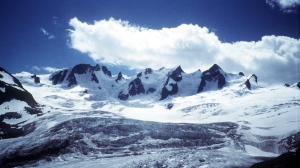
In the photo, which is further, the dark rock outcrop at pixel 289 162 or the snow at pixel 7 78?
Answer: the snow at pixel 7 78

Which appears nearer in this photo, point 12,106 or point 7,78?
point 12,106

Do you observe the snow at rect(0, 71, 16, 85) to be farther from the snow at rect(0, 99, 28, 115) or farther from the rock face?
the snow at rect(0, 99, 28, 115)

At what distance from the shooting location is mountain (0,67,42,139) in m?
128

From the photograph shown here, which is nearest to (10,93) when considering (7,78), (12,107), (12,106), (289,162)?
(12,106)

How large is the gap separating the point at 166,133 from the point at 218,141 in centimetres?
2183

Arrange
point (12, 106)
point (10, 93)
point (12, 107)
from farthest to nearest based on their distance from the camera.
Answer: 1. point (10, 93)
2. point (12, 106)
3. point (12, 107)

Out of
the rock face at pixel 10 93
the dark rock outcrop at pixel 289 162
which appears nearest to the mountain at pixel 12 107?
the rock face at pixel 10 93

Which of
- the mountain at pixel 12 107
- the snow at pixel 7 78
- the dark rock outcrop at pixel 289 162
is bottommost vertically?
the dark rock outcrop at pixel 289 162

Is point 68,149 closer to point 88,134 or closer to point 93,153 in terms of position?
point 93,153

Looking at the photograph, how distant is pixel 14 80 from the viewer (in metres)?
197

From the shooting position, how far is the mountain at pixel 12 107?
128 metres

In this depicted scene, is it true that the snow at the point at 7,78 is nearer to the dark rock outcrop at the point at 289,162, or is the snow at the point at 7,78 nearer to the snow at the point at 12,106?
the snow at the point at 12,106

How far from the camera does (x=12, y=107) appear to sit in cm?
15588

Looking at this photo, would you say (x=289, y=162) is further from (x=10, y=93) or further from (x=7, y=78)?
(x=7, y=78)
